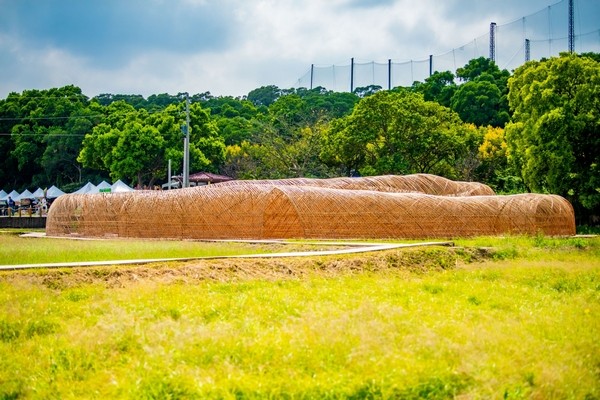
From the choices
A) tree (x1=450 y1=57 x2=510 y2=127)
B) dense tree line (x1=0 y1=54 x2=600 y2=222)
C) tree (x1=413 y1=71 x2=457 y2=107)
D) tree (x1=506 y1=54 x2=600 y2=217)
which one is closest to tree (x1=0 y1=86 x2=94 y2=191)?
dense tree line (x1=0 y1=54 x2=600 y2=222)

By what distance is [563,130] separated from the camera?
112 feet

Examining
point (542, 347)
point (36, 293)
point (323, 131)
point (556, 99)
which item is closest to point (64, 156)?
point (323, 131)

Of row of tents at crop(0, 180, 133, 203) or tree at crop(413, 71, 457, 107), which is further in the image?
tree at crop(413, 71, 457, 107)

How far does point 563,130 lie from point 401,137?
12.5 m

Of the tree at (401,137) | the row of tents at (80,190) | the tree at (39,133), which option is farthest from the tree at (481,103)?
the tree at (39,133)

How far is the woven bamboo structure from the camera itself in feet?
84.3

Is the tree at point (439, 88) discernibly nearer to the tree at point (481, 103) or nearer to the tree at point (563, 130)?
the tree at point (481, 103)

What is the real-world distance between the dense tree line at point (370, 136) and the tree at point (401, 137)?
0.08 m

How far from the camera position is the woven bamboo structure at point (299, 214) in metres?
25.7

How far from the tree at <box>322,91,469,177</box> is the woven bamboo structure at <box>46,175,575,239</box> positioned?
53.6 feet

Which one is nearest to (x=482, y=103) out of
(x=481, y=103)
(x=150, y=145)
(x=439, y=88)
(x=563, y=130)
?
(x=481, y=103)

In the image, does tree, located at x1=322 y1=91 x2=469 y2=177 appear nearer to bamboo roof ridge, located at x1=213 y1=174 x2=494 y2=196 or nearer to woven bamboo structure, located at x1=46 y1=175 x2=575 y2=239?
bamboo roof ridge, located at x1=213 y1=174 x2=494 y2=196

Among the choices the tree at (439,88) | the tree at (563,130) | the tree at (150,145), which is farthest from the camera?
the tree at (439,88)

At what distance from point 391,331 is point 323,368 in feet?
5.31
